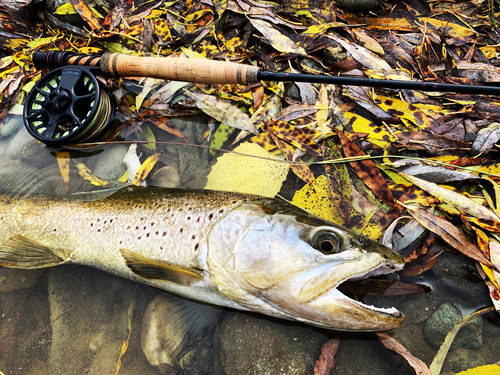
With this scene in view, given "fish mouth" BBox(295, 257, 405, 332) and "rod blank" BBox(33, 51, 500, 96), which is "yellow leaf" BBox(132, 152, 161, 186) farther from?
"fish mouth" BBox(295, 257, 405, 332)

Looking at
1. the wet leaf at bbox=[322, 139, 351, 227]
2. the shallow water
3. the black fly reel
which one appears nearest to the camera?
the shallow water

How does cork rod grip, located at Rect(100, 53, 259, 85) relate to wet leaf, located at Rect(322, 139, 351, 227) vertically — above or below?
above

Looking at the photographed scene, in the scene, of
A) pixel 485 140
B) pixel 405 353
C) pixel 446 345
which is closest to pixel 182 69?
pixel 485 140

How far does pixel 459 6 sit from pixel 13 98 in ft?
15.8

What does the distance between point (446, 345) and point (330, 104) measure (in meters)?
2.07

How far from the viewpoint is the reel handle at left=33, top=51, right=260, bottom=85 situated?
2334mm

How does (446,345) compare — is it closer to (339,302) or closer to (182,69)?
(339,302)

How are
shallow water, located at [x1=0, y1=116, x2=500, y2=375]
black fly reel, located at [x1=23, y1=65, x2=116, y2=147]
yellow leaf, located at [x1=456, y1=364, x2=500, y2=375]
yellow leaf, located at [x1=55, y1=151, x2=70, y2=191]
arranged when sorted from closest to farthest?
yellow leaf, located at [x1=456, y1=364, x2=500, y2=375] → shallow water, located at [x1=0, y1=116, x2=500, y2=375] → black fly reel, located at [x1=23, y1=65, x2=116, y2=147] → yellow leaf, located at [x1=55, y1=151, x2=70, y2=191]

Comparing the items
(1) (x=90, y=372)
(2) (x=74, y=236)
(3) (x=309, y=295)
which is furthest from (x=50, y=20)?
(3) (x=309, y=295)

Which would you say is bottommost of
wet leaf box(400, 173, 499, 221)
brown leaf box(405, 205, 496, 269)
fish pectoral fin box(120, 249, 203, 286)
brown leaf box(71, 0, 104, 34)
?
brown leaf box(405, 205, 496, 269)

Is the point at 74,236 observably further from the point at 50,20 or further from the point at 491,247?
the point at 491,247

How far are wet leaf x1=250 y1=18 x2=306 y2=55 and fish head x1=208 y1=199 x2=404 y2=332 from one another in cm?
171

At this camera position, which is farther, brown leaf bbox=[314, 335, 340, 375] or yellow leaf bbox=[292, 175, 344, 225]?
yellow leaf bbox=[292, 175, 344, 225]

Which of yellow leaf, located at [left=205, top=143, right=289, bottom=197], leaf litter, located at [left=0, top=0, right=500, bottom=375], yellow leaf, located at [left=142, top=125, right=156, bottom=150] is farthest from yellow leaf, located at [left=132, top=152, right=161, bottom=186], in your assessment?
yellow leaf, located at [left=205, top=143, right=289, bottom=197]
